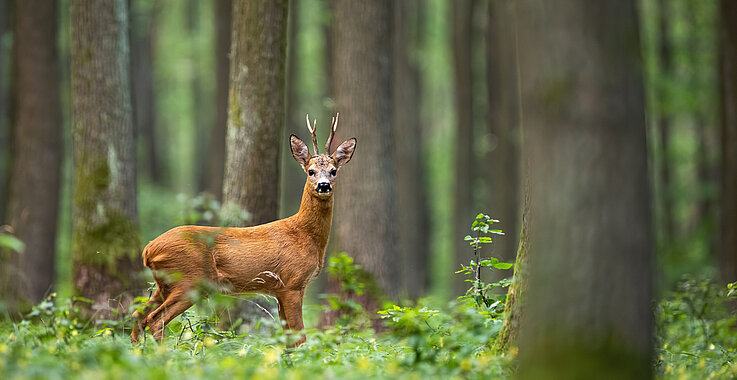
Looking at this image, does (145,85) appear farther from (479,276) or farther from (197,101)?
(479,276)

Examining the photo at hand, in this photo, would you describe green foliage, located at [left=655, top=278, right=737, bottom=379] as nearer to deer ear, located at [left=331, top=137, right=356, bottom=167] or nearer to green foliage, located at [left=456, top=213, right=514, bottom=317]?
green foliage, located at [left=456, top=213, right=514, bottom=317]

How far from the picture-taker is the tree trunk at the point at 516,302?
5.15 metres

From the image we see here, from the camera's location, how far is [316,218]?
6988 mm

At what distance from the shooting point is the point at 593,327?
3852 millimetres

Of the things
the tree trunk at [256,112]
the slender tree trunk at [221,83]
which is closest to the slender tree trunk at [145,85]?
the slender tree trunk at [221,83]

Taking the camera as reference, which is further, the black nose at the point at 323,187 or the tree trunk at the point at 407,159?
the tree trunk at the point at 407,159

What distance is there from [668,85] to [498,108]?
15.5 ft

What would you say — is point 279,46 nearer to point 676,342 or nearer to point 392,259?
point 392,259

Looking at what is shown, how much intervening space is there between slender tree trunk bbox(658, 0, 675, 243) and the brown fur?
14.1 meters

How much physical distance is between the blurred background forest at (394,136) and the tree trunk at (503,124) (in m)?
0.06

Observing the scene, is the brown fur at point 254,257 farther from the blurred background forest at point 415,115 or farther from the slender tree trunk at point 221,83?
the slender tree trunk at point 221,83

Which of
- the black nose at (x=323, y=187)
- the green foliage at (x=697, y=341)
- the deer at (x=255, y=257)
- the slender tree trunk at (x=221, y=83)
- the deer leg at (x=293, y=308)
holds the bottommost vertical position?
the green foliage at (x=697, y=341)

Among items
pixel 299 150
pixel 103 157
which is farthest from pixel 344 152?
pixel 103 157

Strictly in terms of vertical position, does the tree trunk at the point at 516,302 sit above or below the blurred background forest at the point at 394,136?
below
